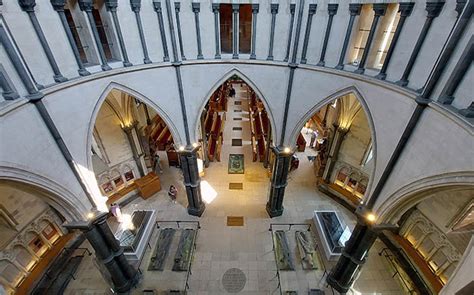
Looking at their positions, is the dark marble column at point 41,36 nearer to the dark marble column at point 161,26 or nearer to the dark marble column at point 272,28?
the dark marble column at point 161,26

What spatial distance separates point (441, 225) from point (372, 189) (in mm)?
3831

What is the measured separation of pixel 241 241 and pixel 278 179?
11.3ft

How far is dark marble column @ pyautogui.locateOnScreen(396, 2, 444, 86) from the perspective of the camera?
18.1 feet

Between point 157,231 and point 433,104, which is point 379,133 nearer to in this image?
point 433,104

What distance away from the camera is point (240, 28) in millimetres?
9945

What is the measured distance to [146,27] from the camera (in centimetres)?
894

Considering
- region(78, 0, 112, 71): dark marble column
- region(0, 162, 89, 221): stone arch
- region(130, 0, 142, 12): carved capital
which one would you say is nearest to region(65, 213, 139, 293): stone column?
region(0, 162, 89, 221): stone arch

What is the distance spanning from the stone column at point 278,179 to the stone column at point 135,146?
7680 mm

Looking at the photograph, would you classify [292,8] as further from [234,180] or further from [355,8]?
[234,180]

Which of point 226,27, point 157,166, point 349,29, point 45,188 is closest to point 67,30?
point 45,188

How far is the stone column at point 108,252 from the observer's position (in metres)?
7.81

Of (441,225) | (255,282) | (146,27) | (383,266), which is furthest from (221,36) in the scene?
(383,266)

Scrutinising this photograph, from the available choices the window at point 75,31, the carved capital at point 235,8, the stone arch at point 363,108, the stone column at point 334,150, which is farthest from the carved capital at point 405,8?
the window at point 75,31

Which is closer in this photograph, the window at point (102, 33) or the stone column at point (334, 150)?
the window at point (102, 33)
